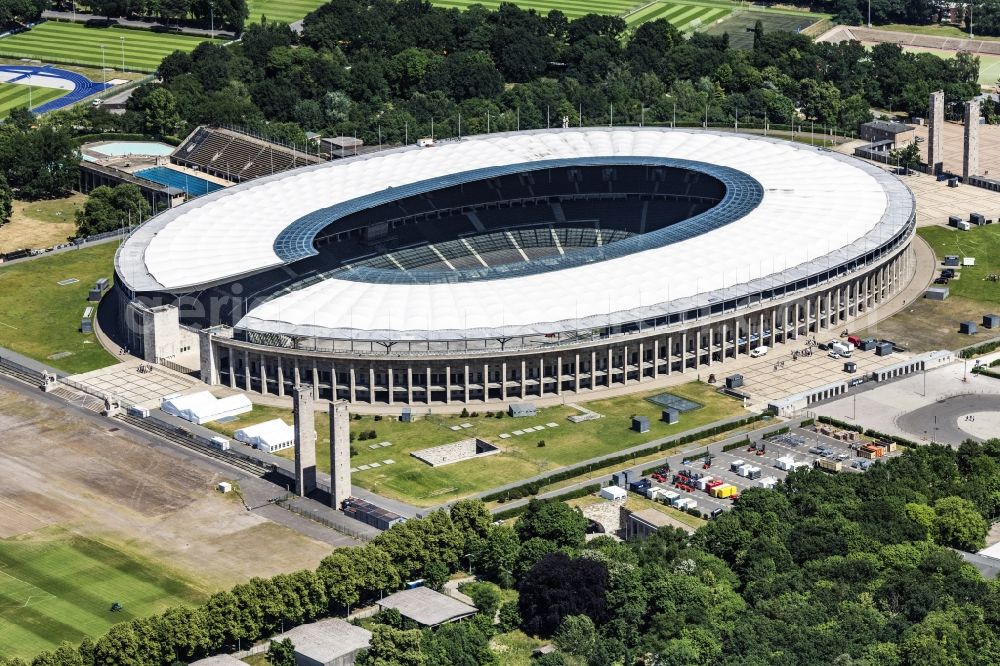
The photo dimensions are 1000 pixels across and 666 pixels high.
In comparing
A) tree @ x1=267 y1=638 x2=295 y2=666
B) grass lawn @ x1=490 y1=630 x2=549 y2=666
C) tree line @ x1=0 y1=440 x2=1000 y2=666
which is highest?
tree line @ x1=0 y1=440 x2=1000 y2=666

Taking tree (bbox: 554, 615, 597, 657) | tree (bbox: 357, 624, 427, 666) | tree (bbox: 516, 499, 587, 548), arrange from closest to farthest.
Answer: tree (bbox: 357, 624, 427, 666) < tree (bbox: 554, 615, 597, 657) < tree (bbox: 516, 499, 587, 548)

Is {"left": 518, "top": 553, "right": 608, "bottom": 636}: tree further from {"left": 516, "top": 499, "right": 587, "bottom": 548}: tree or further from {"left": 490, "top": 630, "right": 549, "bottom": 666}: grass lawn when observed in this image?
{"left": 516, "top": 499, "right": 587, "bottom": 548}: tree

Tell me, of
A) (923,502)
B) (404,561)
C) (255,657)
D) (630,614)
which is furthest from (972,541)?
(255,657)

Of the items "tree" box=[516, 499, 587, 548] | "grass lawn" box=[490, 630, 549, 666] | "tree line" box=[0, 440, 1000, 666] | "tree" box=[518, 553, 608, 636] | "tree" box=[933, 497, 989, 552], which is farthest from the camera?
"tree" box=[933, 497, 989, 552]

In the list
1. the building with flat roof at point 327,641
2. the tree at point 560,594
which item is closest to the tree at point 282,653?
the building with flat roof at point 327,641

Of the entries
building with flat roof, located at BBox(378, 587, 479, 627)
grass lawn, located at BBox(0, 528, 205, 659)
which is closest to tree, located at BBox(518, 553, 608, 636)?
building with flat roof, located at BBox(378, 587, 479, 627)

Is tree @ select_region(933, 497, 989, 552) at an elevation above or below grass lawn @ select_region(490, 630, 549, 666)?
above
